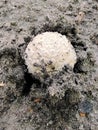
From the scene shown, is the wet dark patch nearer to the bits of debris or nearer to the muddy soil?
the muddy soil

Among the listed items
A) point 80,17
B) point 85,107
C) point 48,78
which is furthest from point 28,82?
point 80,17

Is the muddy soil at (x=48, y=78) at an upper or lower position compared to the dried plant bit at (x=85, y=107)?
upper

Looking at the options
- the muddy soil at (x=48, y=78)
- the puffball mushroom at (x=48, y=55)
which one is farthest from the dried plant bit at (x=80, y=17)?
the puffball mushroom at (x=48, y=55)

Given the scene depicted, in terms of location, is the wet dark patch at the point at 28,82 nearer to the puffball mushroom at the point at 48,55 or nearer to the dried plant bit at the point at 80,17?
the puffball mushroom at the point at 48,55

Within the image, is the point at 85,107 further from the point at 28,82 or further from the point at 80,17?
the point at 80,17

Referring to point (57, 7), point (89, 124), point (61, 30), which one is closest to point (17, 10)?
point (57, 7)

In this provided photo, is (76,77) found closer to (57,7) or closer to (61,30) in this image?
(61,30)

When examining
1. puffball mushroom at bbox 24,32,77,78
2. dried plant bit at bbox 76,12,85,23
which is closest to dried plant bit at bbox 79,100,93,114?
puffball mushroom at bbox 24,32,77,78
